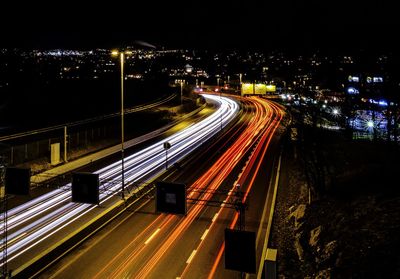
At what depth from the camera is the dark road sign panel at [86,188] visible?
58.6ft

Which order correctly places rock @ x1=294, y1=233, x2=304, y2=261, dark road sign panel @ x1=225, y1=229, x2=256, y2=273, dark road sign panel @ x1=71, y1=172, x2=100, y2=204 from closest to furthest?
dark road sign panel @ x1=225, y1=229, x2=256, y2=273 → rock @ x1=294, y1=233, x2=304, y2=261 → dark road sign panel @ x1=71, y1=172, x2=100, y2=204

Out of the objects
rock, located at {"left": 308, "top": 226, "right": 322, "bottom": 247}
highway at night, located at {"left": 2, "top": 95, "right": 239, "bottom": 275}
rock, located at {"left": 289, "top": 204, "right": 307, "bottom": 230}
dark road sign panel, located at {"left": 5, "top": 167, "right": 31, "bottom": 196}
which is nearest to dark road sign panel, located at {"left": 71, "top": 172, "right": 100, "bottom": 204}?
highway at night, located at {"left": 2, "top": 95, "right": 239, "bottom": 275}

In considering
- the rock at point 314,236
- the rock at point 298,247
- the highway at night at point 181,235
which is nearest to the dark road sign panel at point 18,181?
the highway at night at point 181,235

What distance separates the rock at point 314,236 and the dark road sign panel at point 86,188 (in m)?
10.2

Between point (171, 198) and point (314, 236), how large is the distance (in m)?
7.26

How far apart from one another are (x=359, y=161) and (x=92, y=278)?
23.2 m

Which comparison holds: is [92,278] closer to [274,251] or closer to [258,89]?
[274,251]

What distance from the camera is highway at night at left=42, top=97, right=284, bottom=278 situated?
52.7 feet

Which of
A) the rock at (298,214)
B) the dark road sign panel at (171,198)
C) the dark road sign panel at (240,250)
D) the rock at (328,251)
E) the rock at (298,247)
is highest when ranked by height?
the dark road sign panel at (171,198)

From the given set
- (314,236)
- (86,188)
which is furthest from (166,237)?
(314,236)

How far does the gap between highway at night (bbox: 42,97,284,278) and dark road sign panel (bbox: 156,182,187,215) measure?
2.84ft

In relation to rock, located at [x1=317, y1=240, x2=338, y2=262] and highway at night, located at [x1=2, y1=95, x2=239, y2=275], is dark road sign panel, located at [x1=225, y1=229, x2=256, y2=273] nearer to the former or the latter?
rock, located at [x1=317, y1=240, x2=338, y2=262]

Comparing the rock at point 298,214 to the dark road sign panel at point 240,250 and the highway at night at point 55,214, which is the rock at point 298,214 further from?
the dark road sign panel at point 240,250

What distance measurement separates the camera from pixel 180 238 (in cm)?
1928
